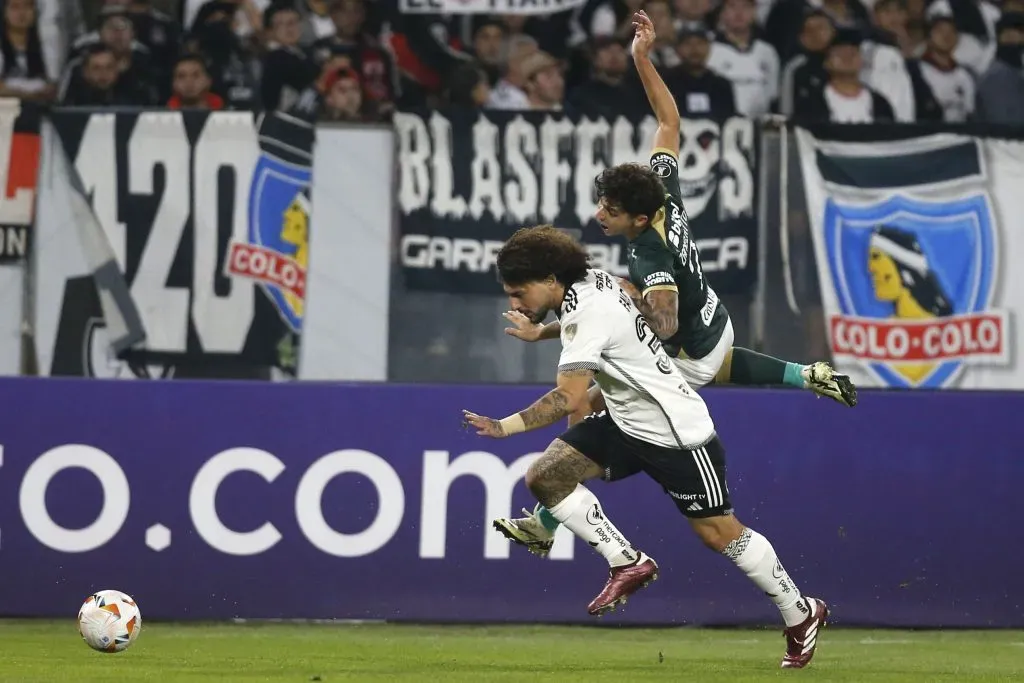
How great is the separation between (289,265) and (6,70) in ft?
→ 10.6

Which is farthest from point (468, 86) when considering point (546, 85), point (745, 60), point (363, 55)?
point (745, 60)

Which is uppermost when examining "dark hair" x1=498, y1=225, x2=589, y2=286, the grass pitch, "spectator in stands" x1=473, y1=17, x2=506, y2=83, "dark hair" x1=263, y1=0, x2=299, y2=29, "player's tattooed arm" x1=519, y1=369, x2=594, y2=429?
"dark hair" x1=263, y1=0, x2=299, y2=29

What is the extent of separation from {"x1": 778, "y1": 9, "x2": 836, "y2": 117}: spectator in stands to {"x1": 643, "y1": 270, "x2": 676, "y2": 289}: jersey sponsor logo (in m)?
6.07

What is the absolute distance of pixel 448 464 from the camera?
34.9 feet

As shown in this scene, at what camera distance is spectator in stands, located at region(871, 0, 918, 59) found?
47.4 ft

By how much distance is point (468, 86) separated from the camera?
45.2 ft

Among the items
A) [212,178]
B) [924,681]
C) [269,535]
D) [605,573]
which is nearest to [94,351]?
[212,178]

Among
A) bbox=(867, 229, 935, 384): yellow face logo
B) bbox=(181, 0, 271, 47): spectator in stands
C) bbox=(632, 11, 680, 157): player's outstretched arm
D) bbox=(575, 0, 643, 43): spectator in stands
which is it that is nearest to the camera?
bbox=(632, 11, 680, 157): player's outstretched arm

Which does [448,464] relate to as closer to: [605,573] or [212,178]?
[605,573]

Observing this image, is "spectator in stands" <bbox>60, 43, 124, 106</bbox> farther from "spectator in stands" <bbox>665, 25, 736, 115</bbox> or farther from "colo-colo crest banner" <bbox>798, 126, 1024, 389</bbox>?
"colo-colo crest banner" <bbox>798, 126, 1024, 389</bbox>

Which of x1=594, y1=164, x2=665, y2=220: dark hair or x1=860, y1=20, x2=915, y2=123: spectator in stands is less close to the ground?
x1=860, y1=20, x2=915, y2=123: spectator in stands

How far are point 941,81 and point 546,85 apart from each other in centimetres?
332

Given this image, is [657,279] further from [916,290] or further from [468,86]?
[468,86]

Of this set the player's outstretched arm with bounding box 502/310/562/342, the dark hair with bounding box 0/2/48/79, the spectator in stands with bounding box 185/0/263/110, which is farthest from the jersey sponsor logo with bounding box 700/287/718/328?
the dark hair with bounding box 0/2/48/79
